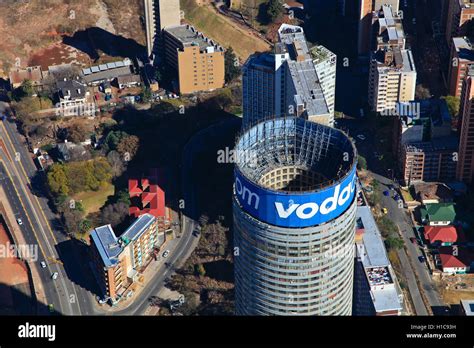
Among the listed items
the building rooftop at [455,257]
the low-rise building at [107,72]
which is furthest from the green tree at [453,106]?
the low-rise building at [107,72]

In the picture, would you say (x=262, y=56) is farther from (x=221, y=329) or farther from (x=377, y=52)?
(x=221, y=329)

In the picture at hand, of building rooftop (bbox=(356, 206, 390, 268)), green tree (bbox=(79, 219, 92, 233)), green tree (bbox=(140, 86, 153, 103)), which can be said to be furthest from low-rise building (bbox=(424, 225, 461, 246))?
green tree (bbox=(140, 86, 153, 103))

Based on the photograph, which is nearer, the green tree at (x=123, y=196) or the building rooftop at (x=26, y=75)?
the green tree at (x=123, y=196)

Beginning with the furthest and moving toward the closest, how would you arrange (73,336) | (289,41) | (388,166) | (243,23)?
(243,23), (388,166), (289,41), (73,336)

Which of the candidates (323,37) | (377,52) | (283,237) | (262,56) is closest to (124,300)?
(262,56)

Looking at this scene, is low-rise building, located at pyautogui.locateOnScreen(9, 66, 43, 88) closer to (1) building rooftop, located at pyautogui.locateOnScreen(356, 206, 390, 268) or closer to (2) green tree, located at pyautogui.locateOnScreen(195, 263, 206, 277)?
(2) green tree, located at pyautogui.locateOnScreen(195, 263, 206, 277)

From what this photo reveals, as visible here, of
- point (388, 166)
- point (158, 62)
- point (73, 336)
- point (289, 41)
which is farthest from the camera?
point (158, 62)

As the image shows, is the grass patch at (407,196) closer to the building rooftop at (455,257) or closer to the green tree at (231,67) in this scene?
the building rooftop at (455,257)
